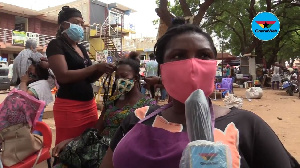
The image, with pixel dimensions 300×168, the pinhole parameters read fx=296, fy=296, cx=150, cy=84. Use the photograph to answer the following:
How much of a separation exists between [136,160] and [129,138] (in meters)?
0.09

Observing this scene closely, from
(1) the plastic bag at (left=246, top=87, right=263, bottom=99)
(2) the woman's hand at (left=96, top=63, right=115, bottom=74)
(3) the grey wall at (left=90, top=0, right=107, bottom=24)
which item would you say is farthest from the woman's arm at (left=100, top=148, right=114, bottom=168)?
(3) the grey wall at (left=90, top=0, right=107, bottom=24)

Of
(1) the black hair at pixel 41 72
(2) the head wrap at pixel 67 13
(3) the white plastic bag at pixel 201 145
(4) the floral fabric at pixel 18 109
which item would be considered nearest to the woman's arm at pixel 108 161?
(3) the white plastic bag at pixel 201 145

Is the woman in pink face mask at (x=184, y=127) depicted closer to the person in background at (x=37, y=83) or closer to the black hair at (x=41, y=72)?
the person in background at (x=37, y=83)

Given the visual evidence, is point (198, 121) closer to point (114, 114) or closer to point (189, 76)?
point (189, 76)

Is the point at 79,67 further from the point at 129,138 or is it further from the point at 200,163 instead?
the point at 200,163

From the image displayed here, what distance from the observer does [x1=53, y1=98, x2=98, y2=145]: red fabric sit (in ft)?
7.25

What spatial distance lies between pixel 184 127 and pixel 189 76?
7.2 inches

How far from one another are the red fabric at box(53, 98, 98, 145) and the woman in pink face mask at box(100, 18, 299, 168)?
109 centimetres

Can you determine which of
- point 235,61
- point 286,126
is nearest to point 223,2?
point 286,126

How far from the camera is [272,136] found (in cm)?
99

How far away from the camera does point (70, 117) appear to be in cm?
221

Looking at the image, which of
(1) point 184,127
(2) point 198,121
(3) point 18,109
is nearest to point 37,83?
(3) point 18,109

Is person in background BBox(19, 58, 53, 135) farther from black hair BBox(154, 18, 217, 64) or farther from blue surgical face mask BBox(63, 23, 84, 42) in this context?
black hair BBox(154, 18, 217, 64)

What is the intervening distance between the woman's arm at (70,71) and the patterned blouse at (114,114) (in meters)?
0.40
